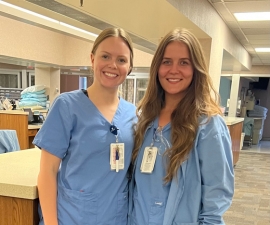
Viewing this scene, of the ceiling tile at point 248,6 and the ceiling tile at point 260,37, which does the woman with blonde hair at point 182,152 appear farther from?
the ceiling tile at point 260,37

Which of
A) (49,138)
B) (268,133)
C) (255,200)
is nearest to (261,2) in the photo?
(255,200)

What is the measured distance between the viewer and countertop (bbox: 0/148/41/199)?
1.09 m

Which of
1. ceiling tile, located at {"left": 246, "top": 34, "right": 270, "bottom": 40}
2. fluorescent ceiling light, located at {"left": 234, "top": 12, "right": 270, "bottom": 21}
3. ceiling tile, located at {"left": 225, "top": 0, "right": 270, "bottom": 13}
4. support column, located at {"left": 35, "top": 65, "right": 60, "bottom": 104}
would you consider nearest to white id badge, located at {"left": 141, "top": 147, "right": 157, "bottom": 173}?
ceiling tile, located at {"left": 225, "top": 0, "right": 270, "bottom": 13}

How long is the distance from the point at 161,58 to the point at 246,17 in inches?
113

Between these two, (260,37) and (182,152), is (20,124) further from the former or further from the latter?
(260,37)

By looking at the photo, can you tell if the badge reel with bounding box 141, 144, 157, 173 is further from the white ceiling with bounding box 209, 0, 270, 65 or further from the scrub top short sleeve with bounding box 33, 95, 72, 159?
the white ceiling with bounding box 209, 0, 270, 65

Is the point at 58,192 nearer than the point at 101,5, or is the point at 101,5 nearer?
the point at 58,192

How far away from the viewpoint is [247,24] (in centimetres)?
386

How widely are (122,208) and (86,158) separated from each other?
0.27m

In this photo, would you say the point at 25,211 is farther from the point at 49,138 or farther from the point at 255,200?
the point at 255,200

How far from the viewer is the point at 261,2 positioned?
9.55 feet

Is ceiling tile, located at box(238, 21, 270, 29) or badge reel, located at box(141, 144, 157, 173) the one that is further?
ceiling tile, located at box(238, 21, 270, 29)

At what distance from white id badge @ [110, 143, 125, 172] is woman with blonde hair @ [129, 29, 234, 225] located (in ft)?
0.27

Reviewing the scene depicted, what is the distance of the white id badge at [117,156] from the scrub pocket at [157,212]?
0.20 meters
